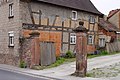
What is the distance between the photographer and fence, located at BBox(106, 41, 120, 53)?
34156mm

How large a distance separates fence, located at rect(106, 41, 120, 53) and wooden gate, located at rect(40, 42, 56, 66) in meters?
12.7

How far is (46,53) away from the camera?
22500mm

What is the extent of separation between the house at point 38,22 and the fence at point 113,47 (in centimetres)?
512

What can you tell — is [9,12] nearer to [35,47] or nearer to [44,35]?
[44,35]

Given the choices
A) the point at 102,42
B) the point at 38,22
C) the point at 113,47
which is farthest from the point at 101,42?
the point at 38,22

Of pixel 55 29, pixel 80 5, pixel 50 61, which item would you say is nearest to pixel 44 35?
pixel 55 29

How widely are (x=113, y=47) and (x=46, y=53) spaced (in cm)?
1537

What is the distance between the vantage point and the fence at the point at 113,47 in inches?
1345

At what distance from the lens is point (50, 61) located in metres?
23.0

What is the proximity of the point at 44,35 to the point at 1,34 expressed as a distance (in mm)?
4896

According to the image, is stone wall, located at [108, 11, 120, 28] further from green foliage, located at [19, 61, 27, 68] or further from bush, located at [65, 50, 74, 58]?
green foliage, located at [19, 61, 27, 68]

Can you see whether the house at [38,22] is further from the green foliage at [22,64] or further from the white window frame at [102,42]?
the white window frame at [102,42]

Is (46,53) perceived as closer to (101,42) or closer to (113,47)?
(101,42)

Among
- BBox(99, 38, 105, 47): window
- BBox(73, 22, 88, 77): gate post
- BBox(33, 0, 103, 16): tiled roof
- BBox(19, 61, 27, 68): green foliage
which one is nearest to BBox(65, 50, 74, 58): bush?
BBox(33, 0, 103, 16): tiled roof
